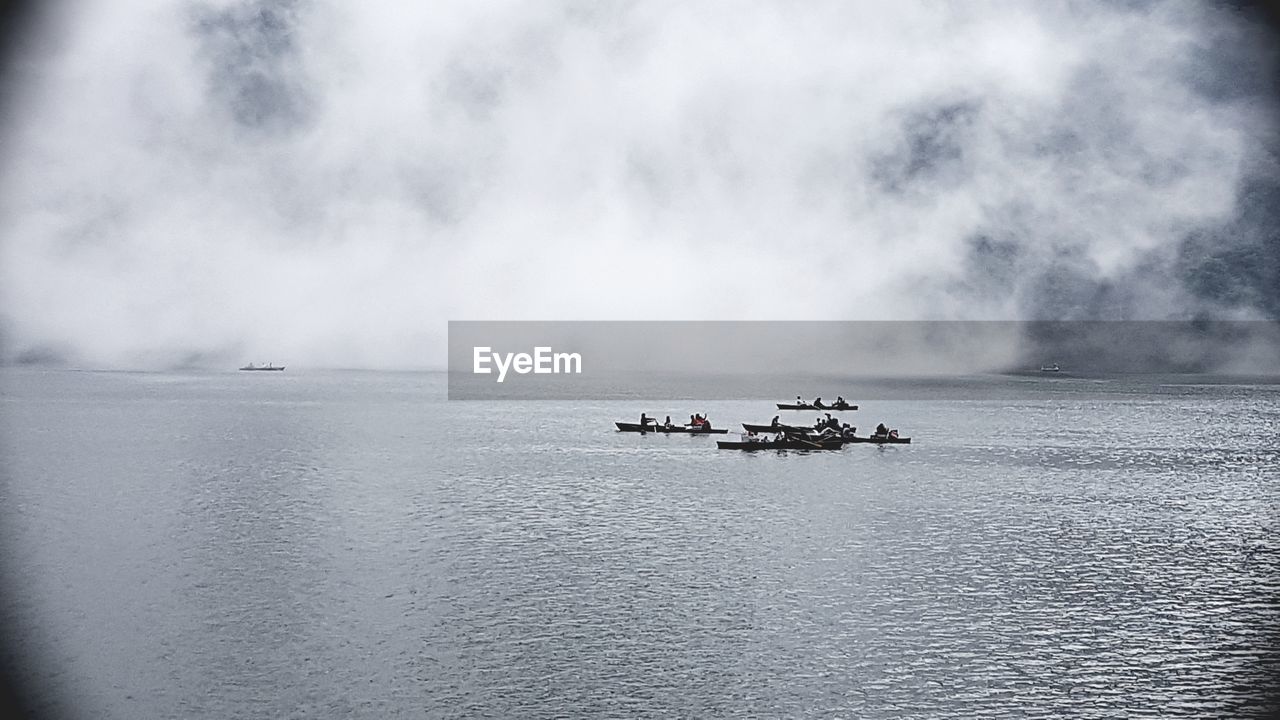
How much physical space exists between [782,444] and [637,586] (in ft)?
220

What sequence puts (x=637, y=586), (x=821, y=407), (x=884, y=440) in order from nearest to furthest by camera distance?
(x=637, y=586)
(x=884, y=440)
(x=821, y=407)

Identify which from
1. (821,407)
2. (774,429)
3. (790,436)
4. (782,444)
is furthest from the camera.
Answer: (821,407)

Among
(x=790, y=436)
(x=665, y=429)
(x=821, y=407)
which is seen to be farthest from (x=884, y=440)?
(x=821, y=407)

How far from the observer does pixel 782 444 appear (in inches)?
4621

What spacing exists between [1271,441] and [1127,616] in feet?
333

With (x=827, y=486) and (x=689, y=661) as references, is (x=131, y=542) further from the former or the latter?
(x=827, y=486)

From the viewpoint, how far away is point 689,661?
41.6m

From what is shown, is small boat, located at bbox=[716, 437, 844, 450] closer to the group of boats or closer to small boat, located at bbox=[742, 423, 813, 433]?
the group of boats

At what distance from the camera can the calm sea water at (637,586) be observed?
3856 centimetres

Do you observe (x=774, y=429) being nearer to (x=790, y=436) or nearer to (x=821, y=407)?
(x=790, y=436)

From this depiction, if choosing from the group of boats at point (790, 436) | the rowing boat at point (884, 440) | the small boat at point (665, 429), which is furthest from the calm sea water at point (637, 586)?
the small boat at point (665, 429)

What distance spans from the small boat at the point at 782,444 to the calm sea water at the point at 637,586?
11.8 metres

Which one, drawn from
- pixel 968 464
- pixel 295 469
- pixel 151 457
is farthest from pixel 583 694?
pixel 151 457

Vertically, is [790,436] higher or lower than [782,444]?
higher
